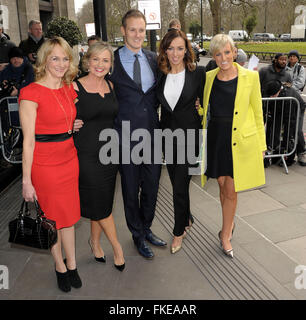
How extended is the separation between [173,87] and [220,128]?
579 millimetres

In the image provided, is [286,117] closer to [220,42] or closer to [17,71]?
[220,42]

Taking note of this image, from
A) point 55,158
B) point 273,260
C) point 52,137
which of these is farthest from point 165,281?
point 52,137

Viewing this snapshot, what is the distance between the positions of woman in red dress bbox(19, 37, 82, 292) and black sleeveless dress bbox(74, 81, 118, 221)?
89 mm

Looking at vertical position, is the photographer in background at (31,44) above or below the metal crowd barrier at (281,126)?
above

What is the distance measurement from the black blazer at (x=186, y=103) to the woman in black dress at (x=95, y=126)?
513 mm

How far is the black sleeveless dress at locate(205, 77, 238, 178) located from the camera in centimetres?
334

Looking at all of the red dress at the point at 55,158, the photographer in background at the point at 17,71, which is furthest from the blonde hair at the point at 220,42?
the photographer in background at the point at 17,71

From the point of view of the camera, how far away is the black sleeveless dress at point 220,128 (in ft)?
11.0

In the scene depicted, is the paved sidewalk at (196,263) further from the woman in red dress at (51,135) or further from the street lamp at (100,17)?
the street lamp at (100,17)

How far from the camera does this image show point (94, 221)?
3512mm

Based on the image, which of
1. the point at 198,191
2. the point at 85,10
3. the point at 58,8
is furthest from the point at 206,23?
the point at 198,191

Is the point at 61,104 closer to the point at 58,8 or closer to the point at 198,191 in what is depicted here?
the point at 198,191
